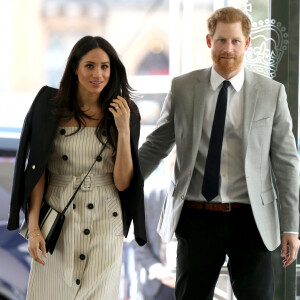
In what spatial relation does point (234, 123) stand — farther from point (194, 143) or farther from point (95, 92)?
point (95, 92)

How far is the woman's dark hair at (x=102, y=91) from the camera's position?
2.28 metres

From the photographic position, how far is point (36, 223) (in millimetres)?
2262

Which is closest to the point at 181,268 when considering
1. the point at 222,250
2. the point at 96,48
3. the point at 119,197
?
the point at 222,250

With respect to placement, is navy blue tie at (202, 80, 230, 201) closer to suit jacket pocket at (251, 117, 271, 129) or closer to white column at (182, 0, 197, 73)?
suit jacket pocket at (251, 117, 271, 129)

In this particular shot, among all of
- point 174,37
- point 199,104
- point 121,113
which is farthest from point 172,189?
point 174,37

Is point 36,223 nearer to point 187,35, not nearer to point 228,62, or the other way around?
point 228,62

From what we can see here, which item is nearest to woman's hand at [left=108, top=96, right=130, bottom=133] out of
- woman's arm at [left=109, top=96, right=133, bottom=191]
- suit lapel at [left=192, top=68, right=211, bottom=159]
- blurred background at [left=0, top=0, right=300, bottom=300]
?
woman's arm at [left=109, top=96, right=133, bottom=191]

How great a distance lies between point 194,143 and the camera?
96.7 inches

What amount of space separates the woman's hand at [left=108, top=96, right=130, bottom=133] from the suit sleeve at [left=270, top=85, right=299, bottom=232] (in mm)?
681

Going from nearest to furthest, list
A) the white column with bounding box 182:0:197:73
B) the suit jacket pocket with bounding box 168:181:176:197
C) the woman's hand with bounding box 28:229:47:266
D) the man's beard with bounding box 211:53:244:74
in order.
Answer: the woman's hand with bounding box 28:229:47:266 < the man's beard with bounding box 211:53:244:74 < the suit jacket pocket with bounding box 168:181:176:197 < the white column with bounding box 182:0:197:73

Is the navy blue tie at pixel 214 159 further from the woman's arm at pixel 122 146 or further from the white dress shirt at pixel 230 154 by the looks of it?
the woman's arm at pixel 122 146

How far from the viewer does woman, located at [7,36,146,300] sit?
7.34ft

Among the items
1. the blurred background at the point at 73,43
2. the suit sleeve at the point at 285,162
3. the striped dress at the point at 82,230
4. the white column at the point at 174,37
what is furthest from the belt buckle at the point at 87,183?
the white column at the point at 174,37

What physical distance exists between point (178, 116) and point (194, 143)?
188mm
